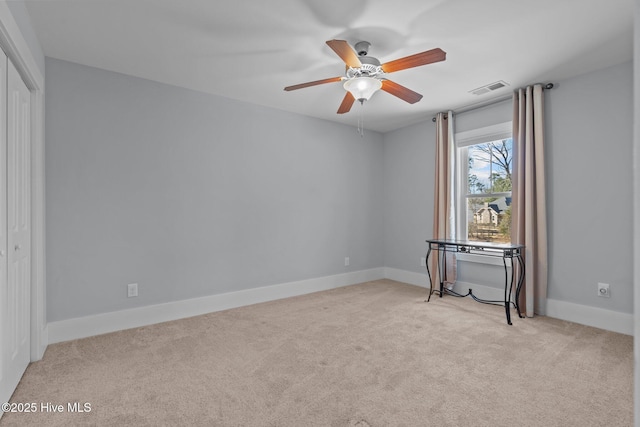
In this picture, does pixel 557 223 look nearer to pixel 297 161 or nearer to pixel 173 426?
pixel 297 161

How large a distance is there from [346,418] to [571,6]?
9.56ft

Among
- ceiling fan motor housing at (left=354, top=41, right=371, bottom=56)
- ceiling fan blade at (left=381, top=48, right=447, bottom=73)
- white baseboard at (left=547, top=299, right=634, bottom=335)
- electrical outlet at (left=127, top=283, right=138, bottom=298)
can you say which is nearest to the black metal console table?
white baseboard at (left=547, top=299, right=634, bottom=335)

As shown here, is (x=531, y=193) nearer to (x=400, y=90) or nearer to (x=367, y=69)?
(x=400, y=90)

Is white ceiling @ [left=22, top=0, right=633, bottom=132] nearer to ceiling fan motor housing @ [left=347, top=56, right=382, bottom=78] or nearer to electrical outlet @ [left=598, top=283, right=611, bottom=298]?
ceiling fan motor housing @ [left=347, top=56, right=382, bottom=78]

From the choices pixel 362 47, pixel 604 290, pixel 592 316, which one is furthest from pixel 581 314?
pixel 362 47

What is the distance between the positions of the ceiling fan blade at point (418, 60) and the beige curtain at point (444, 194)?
231 centimetres

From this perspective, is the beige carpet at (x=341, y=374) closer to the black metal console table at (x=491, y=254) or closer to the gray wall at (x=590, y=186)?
the black metal console table at (x=491, y=254)

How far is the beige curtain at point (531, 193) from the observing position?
135 inches

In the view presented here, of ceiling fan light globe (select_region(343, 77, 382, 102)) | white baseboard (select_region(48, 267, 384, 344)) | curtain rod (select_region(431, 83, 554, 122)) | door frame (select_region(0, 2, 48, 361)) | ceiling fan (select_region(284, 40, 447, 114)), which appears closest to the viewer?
ceiling fan (select_region(284, 40, 447, 114))

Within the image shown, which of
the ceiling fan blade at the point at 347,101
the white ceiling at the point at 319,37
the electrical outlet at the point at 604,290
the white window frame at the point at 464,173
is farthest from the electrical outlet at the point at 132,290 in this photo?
the electrical outlet at the point at 604,290

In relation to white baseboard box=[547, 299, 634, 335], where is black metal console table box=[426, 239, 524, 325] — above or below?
above

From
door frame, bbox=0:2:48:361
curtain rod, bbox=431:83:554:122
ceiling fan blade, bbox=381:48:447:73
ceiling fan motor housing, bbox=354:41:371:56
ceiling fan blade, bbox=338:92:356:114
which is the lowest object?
door frame, bbox=0:2:48:361

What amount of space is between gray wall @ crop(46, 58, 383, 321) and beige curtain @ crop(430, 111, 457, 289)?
1290 millimetres

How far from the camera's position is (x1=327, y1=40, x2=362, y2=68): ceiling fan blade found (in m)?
2.08
